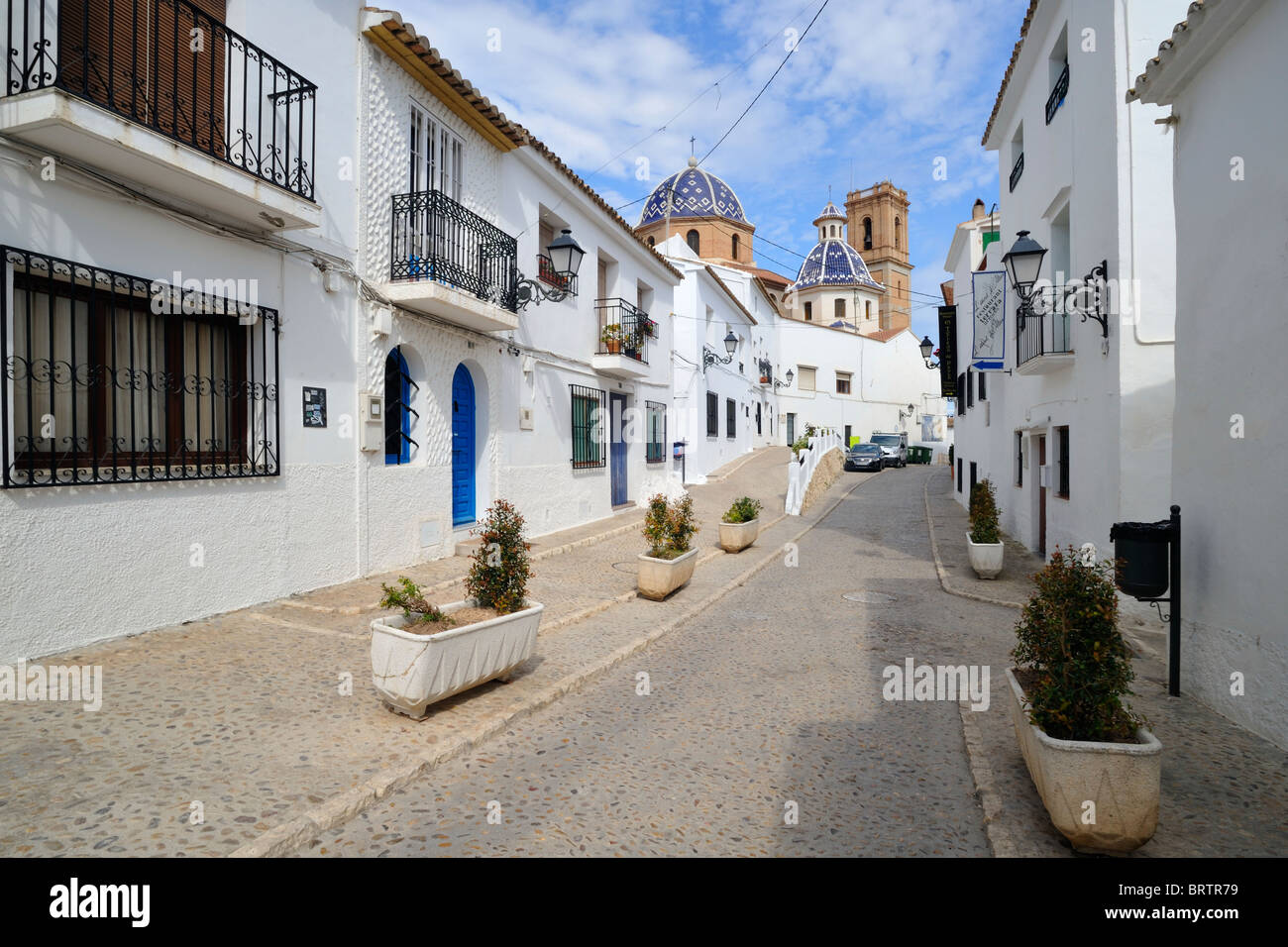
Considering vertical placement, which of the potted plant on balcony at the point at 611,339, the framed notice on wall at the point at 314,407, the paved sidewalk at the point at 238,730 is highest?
the potted plant on balcony at the point at 611,339

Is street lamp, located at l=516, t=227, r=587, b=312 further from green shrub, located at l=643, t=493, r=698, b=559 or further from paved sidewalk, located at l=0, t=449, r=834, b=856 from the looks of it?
paved sidewalk, located at l=0, t=449, r=834, b=856

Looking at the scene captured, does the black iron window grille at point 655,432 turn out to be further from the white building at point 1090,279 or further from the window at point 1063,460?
the window at point 1063,460

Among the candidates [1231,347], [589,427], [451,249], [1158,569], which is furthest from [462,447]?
[1231,347]

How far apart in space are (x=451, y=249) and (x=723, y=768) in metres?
7.62

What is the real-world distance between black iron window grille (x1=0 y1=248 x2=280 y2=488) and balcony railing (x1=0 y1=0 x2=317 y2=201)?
1249 millimetres

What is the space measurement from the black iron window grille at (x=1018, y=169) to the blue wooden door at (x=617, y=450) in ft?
27.9

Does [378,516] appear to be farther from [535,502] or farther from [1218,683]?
[1218,683]

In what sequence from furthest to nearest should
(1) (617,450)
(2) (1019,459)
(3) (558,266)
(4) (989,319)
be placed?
1. (1) (617,450)
2. (2) (1019,459)
3. (4) (989,319)
4. (3) (558,266)

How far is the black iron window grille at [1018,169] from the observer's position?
12.2 metres

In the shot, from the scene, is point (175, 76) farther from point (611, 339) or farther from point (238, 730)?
point (611, 339)

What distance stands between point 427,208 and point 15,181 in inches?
168

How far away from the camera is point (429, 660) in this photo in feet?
14.8

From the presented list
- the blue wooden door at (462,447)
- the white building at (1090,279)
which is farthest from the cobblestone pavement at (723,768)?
the blue wooden door at (462,447)

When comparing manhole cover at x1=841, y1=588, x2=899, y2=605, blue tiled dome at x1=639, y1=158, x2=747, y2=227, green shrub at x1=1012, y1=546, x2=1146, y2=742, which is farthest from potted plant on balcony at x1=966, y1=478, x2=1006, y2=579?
blue tiled dome at x1=639, y1=158, x2=747, y2=227
